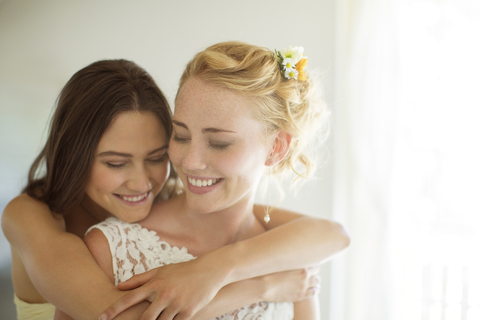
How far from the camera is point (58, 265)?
101 cm

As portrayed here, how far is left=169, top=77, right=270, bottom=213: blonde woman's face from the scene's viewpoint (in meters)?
1.09

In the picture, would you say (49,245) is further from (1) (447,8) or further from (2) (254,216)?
(1) (447,8)

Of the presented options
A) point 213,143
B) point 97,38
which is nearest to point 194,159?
point 213,143

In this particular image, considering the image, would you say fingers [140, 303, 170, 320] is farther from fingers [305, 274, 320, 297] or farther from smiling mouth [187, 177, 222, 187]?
→ fingers [305, 274, 320, 297]

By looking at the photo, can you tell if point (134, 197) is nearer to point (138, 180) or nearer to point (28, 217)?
point (138, 180)

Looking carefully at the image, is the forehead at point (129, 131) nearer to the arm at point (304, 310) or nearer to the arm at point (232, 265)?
the arm at point (232, 265)

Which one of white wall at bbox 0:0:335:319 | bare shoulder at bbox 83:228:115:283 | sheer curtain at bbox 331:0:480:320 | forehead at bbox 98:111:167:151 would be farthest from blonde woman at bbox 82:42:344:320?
sheer curtain at bbox 331:0:480:320

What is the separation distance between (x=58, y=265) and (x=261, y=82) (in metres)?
0.81

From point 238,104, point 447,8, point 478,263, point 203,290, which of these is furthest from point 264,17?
point 478,263

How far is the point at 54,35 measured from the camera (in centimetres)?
136

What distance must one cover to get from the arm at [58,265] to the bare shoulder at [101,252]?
4 cm

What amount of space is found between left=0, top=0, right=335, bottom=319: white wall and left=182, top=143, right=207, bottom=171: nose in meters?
0.55

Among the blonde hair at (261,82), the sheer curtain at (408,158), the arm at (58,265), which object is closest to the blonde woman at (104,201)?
the arm at (58,265)

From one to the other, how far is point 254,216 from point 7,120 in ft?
Result: 3.35
